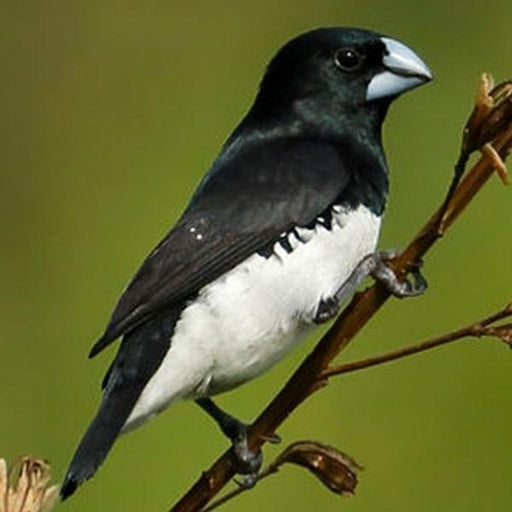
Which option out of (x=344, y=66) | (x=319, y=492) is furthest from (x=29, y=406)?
(x=344, y=66)

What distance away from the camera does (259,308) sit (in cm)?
322

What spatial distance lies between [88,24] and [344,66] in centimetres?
185

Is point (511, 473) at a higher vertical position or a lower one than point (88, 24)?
lower

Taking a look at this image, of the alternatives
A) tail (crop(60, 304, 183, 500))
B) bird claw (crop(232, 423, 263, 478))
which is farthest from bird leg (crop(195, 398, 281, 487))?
tail (crop(60, 304, 183, 500))

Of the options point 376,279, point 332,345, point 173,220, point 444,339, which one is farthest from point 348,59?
point 173,220

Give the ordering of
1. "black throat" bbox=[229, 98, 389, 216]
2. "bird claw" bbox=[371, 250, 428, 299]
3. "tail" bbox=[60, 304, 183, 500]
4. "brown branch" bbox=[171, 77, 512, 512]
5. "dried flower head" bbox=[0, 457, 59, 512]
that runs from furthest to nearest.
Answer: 1. "black throat" bbox=[229, 98, 389, 216]
2. "tail" bbox=[60, 304, 183, 500]
3. "bird claw" bbox=[371, 250, 428, 299]
4. "brown branch" bbox=[171, 77, 512, 512]
5. "dried flower head" bbox=[0, 457, 59, 512]

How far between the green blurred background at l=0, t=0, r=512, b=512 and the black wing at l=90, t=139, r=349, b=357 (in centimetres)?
94

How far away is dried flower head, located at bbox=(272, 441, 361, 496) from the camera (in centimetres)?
257

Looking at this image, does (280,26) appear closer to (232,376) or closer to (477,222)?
(477,222)

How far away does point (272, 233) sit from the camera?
3.25 meters

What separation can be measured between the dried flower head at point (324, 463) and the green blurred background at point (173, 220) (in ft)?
5.35

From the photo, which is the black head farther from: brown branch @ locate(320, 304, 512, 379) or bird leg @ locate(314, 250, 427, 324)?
brown branch @ locate(320, 304, 512, 379)

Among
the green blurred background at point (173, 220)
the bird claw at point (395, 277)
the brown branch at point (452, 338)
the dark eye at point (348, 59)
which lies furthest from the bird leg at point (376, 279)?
the green blurred background at point (173, 220)

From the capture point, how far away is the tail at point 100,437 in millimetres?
2705
